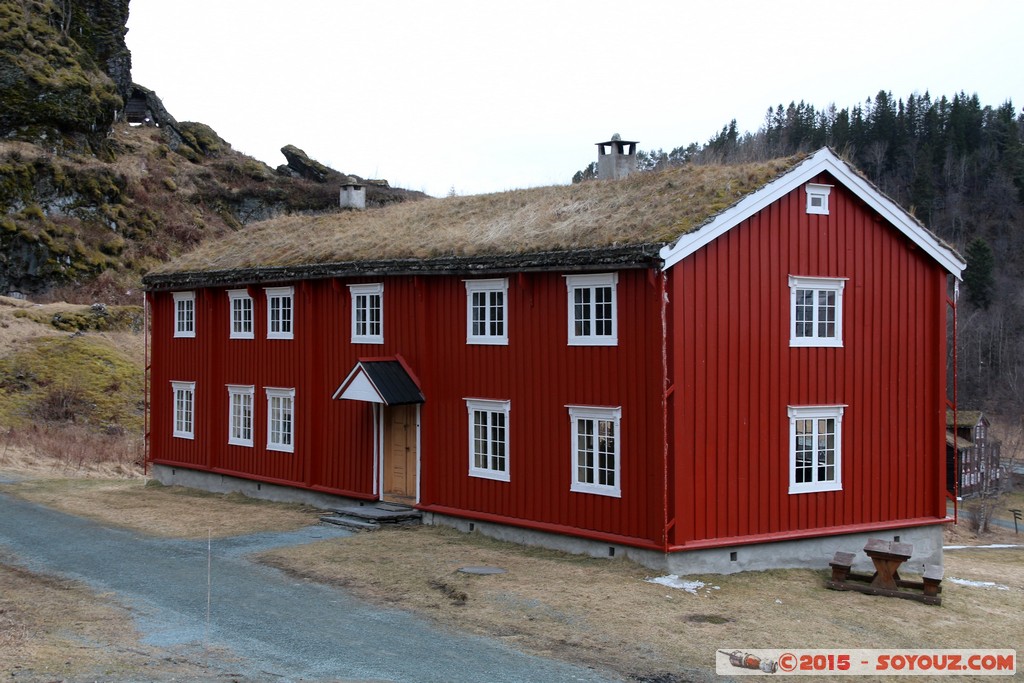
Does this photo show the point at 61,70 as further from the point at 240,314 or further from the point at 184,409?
the point at 240,314

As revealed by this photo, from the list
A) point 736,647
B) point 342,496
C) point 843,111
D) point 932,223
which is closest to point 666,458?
point 736,647

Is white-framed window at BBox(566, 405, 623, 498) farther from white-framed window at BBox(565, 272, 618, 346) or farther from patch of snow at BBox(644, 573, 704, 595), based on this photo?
patch of snow at BBox(644, 573, 704, 595)

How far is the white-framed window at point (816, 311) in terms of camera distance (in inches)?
713

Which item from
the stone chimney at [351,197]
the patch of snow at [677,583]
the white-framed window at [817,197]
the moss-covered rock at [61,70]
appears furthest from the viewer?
the moss-covered rock at [61,70]

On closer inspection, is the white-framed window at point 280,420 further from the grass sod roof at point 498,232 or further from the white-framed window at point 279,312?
the grass sod roof at point 498,232

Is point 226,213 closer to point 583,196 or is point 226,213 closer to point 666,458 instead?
point 583,196

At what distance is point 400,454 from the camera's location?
2175 centimetres

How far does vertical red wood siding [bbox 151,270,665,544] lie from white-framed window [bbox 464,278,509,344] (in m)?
0.14

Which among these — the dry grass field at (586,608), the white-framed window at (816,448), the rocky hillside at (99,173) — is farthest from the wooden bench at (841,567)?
the rocky hillside at (99,173)

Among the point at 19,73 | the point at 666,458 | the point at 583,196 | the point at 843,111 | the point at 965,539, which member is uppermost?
the point at 843,111

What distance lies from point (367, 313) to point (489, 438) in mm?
4447

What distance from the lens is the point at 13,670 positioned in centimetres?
1119

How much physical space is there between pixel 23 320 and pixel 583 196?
32.0 metres

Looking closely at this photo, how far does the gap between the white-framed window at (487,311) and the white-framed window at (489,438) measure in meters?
1.19
